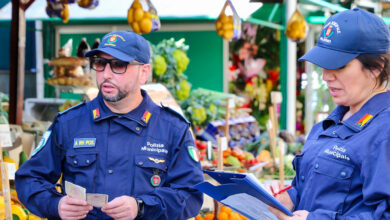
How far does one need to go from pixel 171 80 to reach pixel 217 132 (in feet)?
3.41

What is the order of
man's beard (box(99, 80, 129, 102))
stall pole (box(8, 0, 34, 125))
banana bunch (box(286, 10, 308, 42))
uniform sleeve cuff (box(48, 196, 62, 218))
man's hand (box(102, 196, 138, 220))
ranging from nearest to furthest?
man's hand (box(102, 196, 138, 220)) → uniform sleeve cuff (box(48, 196, 62, 218)) → man's beard (box(99, 80, 129, 102)) → stall pole (box(8, 0, 34, 125)) → banana bunch (box(286, 10, 308, 42))

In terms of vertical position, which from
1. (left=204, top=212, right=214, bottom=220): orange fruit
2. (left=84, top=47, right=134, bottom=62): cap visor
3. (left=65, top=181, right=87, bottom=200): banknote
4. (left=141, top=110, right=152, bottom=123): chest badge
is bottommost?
(left=204, top=212, right=214, bottom=220): orange fruit

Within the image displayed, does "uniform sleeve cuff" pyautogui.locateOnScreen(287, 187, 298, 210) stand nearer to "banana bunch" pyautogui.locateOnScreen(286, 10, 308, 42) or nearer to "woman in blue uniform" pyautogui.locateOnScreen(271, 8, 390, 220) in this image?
"woman in blue uniform" pyautogui.locateOnScreen(271, 8, 390, 220)

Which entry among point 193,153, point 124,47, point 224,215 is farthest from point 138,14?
point 193,153

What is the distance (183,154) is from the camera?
2.77 meters

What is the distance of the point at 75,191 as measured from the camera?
92.7 inches

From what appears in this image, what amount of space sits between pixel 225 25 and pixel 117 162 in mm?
4704

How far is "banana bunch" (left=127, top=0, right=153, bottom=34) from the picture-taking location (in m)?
5.59

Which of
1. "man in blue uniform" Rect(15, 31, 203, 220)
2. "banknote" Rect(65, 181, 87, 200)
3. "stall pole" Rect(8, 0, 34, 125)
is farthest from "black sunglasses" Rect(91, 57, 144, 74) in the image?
"stall pole" Rect(8, 0, 34, 125)

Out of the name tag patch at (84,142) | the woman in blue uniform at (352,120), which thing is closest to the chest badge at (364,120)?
the woman in blue uniform at (352,120)

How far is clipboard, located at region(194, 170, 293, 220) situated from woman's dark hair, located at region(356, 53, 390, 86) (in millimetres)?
591

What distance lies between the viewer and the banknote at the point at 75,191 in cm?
232

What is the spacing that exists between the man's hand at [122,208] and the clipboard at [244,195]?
0.43 metres

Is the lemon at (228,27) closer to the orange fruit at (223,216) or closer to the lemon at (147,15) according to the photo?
the lemon at (147,15)
